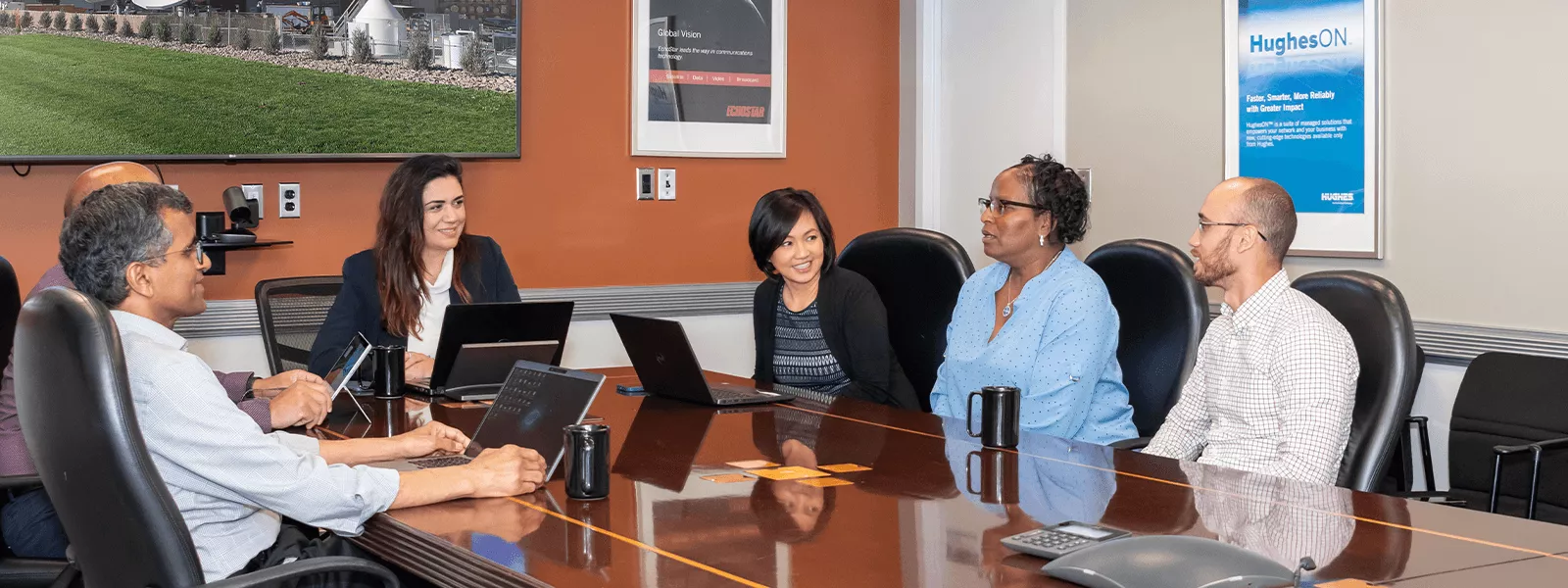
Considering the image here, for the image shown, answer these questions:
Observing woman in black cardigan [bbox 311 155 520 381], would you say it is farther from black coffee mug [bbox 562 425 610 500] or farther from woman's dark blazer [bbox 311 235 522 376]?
black coffee mug [bbox 562 425 610 500]

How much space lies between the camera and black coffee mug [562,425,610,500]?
7.05 feet

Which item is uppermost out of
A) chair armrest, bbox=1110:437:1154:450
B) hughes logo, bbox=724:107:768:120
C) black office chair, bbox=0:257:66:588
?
hughes logo, bbox=724:107:768:120

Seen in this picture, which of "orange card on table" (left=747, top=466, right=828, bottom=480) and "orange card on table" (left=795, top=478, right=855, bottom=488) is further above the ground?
"orange card on table" (left=747, top=466, right=828, bottom=480)

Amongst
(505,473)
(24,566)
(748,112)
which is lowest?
(24,566)

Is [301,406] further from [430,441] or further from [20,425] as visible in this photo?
[20,425]

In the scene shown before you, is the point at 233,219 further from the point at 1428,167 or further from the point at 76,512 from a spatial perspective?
the point at 1428,167

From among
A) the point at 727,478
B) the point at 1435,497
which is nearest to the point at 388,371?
the point at 727,478

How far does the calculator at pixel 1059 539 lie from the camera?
1736mm

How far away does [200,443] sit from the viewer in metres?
1.98

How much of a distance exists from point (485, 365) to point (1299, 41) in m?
2.72

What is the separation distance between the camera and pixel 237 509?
214 cm

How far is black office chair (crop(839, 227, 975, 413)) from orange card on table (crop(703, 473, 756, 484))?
1554mm

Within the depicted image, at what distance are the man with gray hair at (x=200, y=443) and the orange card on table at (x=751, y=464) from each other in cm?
36

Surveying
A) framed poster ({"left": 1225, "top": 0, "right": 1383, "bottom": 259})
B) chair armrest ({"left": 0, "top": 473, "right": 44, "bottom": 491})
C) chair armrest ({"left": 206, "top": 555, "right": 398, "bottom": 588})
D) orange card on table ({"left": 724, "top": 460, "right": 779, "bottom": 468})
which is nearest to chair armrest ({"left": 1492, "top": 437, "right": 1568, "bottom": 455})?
framed poster ({"left": 1225, "top": 0, "right": 1383, "bottom": 259})
